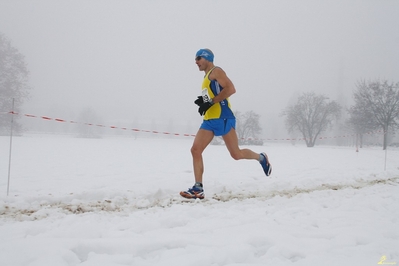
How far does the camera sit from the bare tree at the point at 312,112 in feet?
127

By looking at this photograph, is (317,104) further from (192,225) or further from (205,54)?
(192,225)

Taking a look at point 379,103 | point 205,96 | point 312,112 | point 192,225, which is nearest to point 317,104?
point 312,112

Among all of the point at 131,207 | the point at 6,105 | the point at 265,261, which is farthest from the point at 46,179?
the point at 6,105

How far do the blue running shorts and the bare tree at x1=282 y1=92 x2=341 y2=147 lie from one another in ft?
122

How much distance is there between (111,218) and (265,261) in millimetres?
1772

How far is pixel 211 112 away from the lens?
159 inches

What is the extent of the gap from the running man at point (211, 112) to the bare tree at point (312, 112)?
122ft

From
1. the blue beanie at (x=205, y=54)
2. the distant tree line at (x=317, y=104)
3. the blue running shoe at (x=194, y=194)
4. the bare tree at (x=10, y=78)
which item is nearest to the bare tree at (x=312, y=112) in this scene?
the distant tree line at (x=317, y=104)

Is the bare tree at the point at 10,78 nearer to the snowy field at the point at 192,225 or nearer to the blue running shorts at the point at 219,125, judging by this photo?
the snowy field at the point at 192,225

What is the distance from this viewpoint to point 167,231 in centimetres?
245

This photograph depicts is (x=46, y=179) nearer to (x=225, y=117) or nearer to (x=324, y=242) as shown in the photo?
(x=225, y=117)

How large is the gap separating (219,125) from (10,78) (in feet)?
89.6

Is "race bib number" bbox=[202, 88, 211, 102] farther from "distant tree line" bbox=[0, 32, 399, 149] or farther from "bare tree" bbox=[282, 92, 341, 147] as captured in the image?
"bare tree" bbox=[282, 92, 341, 147]

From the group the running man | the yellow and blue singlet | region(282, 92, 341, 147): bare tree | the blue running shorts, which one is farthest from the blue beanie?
region(282, 92, 341, 147): bare tree
